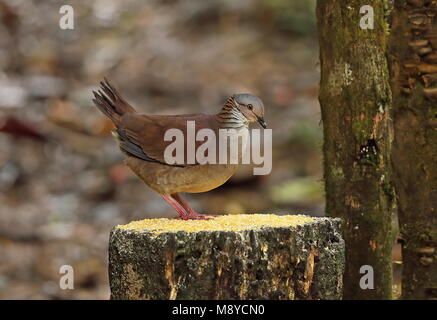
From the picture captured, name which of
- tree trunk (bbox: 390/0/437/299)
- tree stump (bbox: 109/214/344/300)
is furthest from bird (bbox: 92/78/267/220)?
tree trunk (bbox: 390/0/437/299)

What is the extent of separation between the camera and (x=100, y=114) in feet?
40.4

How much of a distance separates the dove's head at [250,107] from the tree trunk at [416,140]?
1092mm

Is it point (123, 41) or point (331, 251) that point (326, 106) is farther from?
point (123, 41)

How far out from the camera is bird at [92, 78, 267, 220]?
15.8ft

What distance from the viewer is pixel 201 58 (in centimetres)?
1369

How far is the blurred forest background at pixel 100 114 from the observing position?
32.3 feet

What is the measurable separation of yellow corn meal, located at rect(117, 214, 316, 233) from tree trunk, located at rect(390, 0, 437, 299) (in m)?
0.86

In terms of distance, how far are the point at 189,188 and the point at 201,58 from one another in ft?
29.6

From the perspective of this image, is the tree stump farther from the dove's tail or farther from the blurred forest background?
the blurred forest background

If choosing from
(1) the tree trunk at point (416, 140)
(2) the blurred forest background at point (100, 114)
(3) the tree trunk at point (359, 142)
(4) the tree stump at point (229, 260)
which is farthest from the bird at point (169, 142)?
(2) the blurred forest background at point (100, 114)

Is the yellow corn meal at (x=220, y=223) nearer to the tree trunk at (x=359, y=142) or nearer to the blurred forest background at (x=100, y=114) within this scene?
the tree trunk at (x=359, y=142)

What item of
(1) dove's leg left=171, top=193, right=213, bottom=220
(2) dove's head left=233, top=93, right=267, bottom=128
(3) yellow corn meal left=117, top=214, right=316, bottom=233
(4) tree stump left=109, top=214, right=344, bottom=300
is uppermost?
(2) dove's head left=233, top=93, right=267, bottom=128

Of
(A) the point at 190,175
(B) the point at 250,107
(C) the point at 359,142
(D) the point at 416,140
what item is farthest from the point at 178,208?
(D) the point at 416,140

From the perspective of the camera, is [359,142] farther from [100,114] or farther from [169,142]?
[100,114]
